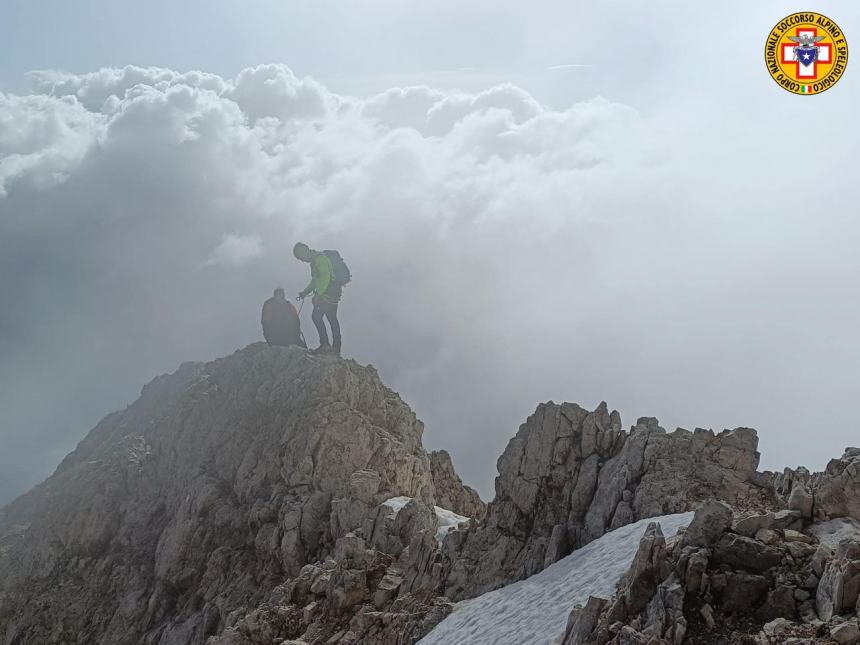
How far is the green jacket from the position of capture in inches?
1703

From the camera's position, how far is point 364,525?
32750 millimetres

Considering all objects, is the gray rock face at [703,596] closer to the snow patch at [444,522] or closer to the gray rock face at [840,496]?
the gray rock face at [840,496]

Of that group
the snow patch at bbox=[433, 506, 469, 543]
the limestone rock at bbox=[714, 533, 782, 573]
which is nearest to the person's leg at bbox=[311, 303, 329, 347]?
the snow patch at bbox=[433, 506, 469, 543]

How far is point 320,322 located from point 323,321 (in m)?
0.20

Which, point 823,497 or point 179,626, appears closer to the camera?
point 823,497

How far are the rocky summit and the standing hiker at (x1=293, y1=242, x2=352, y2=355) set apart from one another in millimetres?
2150

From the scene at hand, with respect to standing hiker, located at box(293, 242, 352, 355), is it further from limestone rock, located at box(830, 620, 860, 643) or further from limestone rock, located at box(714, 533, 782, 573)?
limestone rock, located at box(830, 620, 860, 643)

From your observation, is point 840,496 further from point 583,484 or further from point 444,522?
point 444,522

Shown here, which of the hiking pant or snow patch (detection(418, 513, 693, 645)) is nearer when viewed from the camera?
snow patch (detection(418, 513, 693, 645))

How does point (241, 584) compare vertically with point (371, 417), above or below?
below

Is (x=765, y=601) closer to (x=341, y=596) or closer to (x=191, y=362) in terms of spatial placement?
(x=341, y=596)

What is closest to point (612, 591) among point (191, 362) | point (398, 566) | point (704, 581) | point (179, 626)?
point (704, 581)

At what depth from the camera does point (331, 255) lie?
43.8 m

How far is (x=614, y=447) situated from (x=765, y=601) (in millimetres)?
13088
